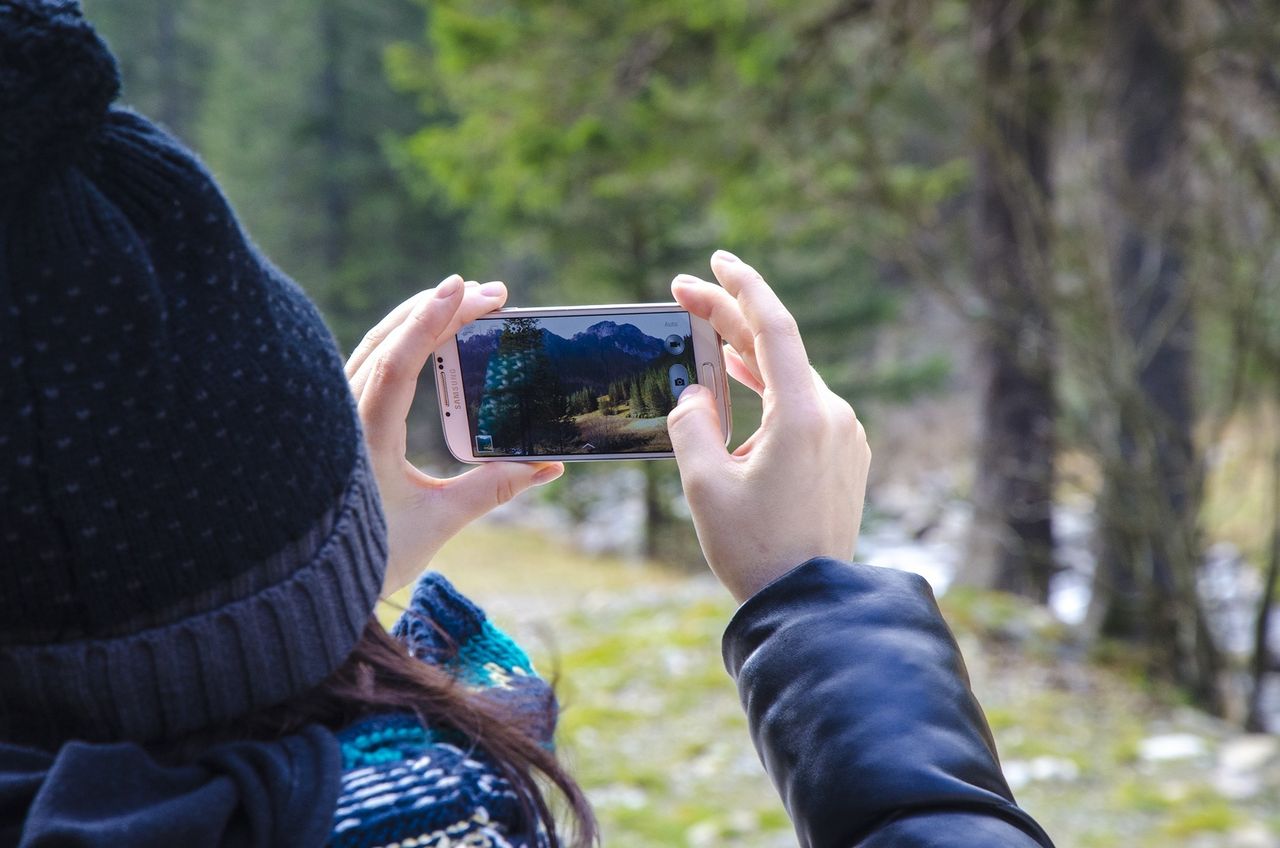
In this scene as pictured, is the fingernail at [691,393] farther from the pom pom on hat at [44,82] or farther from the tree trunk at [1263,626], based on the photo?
the tree trunk at [1263,626]

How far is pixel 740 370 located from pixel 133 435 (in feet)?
2.51

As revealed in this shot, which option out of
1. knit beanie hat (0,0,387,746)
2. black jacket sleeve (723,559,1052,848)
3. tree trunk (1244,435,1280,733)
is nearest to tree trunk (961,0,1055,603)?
tree trunk (1244,435,1280,733)

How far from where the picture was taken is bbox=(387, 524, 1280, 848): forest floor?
3.92m

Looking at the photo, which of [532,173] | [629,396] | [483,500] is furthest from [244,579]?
[532,173]

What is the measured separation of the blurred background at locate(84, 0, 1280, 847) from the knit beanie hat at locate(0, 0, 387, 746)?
2.85 metres

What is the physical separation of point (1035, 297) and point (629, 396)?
555 cm

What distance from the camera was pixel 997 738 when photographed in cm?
465

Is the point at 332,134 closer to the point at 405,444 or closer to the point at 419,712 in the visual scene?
the point at 405,444

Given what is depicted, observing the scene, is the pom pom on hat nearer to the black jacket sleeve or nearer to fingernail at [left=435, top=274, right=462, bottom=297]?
fingernail at [left=435, top=274, right=462, bottom=297]

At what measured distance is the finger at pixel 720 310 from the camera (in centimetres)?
131

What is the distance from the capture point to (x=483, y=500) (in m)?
1.44

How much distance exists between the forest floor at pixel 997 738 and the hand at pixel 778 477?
1.60m

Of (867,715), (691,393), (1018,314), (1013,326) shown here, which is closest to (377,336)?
(691,393)

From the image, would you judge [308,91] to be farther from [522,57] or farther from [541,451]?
[541,451]
